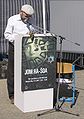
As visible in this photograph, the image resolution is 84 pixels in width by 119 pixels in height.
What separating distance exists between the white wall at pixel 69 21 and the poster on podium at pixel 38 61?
15.2ft

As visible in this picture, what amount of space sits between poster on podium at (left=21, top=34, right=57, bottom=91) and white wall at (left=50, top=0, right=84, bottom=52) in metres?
4.64

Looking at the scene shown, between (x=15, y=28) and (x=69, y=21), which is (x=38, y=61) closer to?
(x=15, y=28)

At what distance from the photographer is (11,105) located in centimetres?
638

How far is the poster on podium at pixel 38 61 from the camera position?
18.9ft

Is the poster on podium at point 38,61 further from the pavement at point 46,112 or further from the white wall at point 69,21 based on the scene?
the white wall at point 69,21

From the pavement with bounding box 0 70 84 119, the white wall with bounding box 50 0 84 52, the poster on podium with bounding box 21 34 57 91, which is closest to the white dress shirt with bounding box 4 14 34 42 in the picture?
the poster on podium with bounding box 21 34 57 91

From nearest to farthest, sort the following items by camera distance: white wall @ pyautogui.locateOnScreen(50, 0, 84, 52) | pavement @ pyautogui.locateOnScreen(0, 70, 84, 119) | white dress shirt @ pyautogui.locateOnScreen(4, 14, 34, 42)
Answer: pavement @ pyautogui.locateOnScreen(0, 70, 84, 119)
white dress shirt @ pyautogui.locateOnScreen(4, 14, 34, 42)
white wall @ pyautogui.locateOnScreen(50, 0, 84, 52)

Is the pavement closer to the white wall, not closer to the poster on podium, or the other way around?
the poster on podium

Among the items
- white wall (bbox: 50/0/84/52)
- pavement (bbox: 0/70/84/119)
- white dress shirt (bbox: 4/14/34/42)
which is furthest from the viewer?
white wall (bbox: 50/0/84/52)

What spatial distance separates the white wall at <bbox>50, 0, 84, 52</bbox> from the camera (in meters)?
10.5

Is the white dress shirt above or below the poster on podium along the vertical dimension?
above

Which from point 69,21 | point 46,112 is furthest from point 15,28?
point 69,21

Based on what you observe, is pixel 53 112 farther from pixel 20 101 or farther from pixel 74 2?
pixel 74 2

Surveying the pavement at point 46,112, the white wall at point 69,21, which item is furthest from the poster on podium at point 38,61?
the white wall at point 69,21
